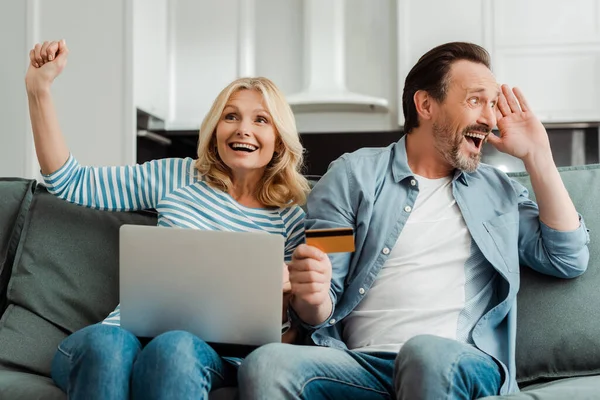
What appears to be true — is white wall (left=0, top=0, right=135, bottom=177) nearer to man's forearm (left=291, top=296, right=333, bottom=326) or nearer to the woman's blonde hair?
the woman's blonde hair

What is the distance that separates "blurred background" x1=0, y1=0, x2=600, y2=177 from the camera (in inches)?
149

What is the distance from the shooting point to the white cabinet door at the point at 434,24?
157 inches

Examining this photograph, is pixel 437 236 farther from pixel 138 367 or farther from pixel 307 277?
pixel 138 367

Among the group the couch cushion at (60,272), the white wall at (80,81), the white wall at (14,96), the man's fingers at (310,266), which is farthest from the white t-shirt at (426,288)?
the white wall at (14,96)

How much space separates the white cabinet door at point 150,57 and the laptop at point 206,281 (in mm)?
2574

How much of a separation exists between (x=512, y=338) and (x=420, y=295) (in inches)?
8.5

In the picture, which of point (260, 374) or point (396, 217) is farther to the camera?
point (396, 217)

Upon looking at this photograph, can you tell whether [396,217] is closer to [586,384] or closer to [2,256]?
[586,384]

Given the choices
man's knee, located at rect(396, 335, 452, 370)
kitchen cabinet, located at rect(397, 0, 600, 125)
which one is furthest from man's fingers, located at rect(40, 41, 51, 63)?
kitchen cabinet, located at rect(397, 0, 600, 125)

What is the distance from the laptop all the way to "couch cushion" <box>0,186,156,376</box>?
0.43 m

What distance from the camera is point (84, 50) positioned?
12.5ft

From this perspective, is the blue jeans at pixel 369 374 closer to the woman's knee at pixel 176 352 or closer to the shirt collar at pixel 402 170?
the woman's knee at pixel 176 352

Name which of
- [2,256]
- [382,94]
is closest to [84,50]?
[382,94]

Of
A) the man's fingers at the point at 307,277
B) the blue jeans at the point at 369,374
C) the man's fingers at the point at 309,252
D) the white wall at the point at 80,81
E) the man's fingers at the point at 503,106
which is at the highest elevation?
the white wall at the point at 80,81
